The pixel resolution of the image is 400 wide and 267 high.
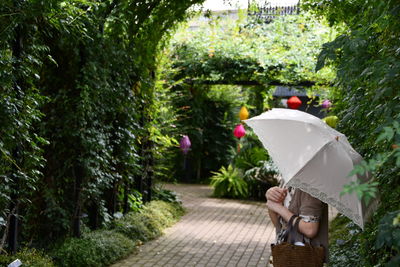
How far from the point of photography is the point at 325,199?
356 cm

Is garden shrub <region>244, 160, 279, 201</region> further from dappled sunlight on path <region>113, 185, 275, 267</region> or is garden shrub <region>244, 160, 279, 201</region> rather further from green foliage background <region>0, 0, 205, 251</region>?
green foliage background <region>0, 0, 205, 251</region>

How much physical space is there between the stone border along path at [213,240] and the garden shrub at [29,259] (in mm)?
1181

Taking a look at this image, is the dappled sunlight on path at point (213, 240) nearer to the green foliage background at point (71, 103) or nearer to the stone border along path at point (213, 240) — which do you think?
the stone border along path at point (213, 240)

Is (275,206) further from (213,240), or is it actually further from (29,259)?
(213,240)

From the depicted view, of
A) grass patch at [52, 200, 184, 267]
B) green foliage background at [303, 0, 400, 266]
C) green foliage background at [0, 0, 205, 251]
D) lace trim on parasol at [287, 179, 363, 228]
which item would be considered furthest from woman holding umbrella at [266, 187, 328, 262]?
grass patch at [52, 200, 184, 267]

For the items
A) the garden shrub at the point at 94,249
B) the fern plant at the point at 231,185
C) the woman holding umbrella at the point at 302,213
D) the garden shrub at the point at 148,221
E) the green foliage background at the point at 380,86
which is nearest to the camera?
the green foliage background at the point at 380,86

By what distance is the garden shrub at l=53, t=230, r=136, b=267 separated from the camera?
6.52m

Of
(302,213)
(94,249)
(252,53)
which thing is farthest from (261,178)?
(302,213)

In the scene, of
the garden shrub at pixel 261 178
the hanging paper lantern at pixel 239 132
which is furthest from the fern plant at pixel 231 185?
the hanging paper lantern at pixel 239 132

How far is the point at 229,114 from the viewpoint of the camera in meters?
20.2

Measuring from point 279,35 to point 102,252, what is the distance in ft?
29.4

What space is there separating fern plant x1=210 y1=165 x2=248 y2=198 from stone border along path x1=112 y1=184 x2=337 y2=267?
3.89 ft

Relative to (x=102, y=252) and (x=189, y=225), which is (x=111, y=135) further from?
(x=189, y=225)

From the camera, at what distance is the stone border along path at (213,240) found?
7.63 meters
